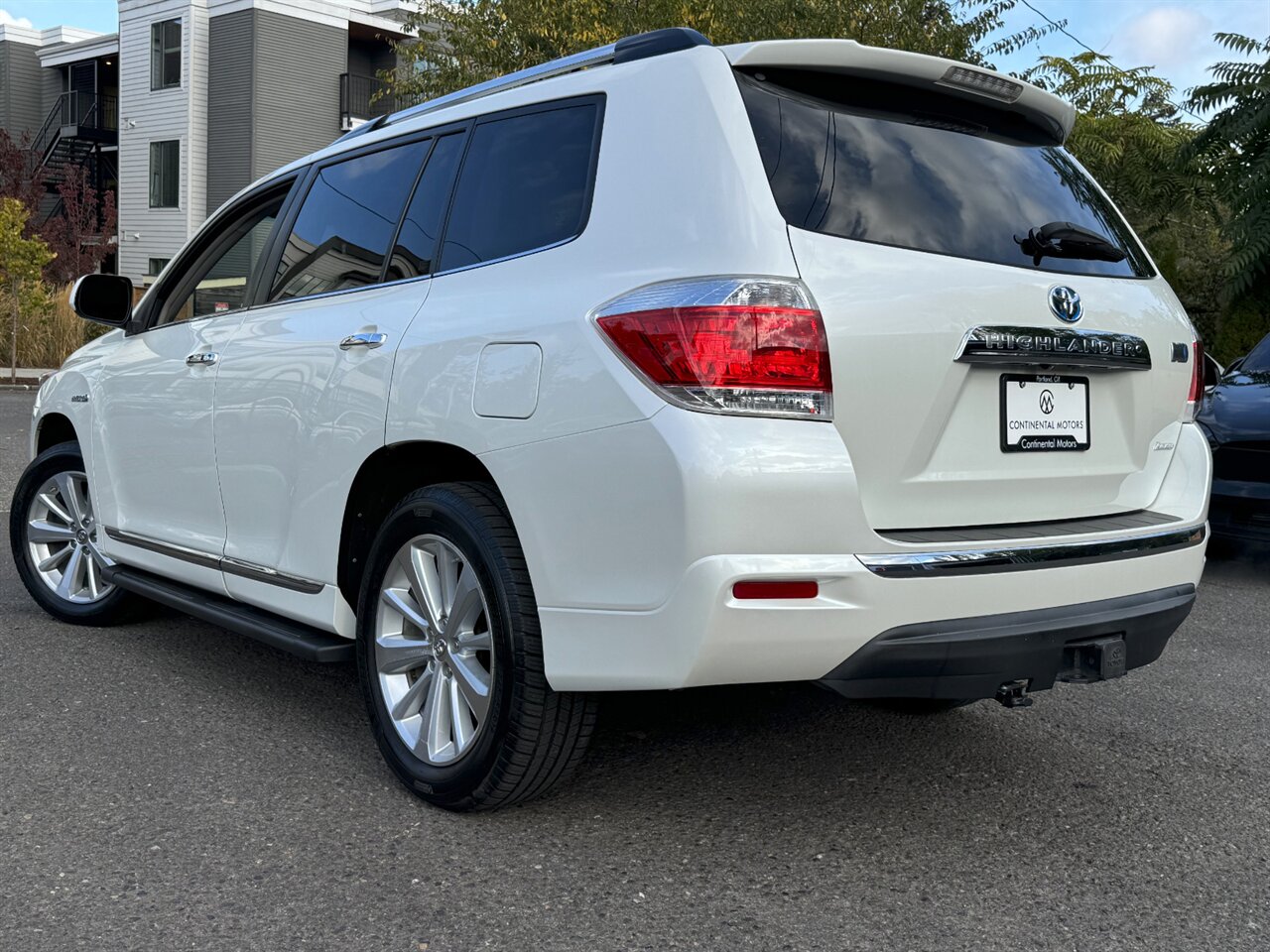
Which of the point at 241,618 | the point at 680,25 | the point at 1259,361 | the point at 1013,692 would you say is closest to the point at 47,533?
the point at 241,618

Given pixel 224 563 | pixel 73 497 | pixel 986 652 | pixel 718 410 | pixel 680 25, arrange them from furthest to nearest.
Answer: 1. pixel 680 25
2. pixel 73 497
3. pixel 224 563
4. pixel 986 652
5. pixel 718 410

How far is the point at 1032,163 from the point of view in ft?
11.5

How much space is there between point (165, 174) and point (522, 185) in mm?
33345

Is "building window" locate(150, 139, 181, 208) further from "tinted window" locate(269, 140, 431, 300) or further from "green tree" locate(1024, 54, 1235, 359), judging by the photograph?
"tinted window" locate(269, 140, 431, 300)

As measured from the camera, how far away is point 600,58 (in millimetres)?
3342

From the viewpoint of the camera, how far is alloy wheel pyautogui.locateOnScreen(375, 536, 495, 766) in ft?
10.8

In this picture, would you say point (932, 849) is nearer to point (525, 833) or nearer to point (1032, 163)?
point (525, 833)

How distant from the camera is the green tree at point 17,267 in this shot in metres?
21.0

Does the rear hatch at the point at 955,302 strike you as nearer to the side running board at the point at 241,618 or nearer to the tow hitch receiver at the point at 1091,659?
the tow hitch receiver at the point at 1091,659

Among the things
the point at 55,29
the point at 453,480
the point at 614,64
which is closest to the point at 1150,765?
the point at 453,480

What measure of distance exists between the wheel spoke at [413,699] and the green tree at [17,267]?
19.7m

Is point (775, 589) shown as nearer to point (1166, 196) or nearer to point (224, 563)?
point (224, 563)

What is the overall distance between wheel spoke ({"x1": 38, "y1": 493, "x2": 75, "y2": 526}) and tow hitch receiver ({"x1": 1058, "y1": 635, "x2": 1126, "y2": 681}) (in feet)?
13.6

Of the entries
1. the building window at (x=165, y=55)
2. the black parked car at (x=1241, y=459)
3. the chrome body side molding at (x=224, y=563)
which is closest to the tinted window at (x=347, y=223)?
the chrome body side molding at (x=224, y=563)
